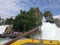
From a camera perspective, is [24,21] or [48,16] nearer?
[24,21]

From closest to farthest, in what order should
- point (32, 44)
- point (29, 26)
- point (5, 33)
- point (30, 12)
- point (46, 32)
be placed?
point (32, 44) < point (29, 26) < point (30, 12) < point (5, 33) < point (46, 32)

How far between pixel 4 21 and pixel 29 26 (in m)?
4.85

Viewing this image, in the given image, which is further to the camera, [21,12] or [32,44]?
[21,12]

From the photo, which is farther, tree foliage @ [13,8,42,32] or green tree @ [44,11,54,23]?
green tree @ [44,11,54,23]

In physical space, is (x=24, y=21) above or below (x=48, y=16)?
below

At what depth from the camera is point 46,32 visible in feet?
50.6

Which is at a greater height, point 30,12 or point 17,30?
point 30,12

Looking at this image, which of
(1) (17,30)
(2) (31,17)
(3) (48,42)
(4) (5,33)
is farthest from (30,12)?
(3) (48,42)

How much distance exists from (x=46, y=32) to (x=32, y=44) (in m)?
13.8

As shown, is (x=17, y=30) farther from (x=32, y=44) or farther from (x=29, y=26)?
(x=32, y=44)

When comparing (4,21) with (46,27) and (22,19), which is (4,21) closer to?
(46,27)

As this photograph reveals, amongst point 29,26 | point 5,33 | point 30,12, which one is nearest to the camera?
point 29,26

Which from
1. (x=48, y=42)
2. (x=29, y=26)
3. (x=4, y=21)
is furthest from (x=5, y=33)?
(x=48, y=42)

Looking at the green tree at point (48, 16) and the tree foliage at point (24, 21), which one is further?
the green tree at point (48, 16)
